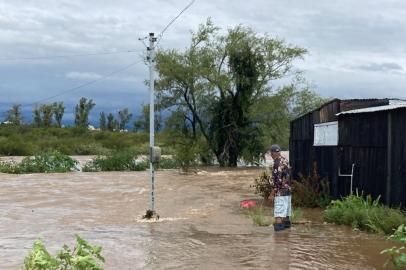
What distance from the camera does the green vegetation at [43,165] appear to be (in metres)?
32.0

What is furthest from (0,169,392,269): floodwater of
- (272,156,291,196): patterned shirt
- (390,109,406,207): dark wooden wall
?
(390,109,406,207): dark wooden wall

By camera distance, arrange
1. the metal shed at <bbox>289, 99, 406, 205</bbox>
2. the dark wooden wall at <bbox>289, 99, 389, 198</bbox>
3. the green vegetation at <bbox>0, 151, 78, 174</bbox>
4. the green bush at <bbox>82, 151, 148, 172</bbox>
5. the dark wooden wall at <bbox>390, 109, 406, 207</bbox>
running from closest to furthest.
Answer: the dark wooden wall at <bbox>390, 109, 406, 207</bbox> < the metal shed at <bbox>289, 99, 406, 205</bbox> < the dark wooden wall at <bbox>289, 99, 389, 198</bbox> < the green vegetation at <bbox>0, 151, 78, 174</bbox> < the green bush at <bbox>82, 151, 148, 172</bbox>

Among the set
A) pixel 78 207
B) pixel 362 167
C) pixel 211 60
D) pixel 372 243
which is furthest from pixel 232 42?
pixel 372 243

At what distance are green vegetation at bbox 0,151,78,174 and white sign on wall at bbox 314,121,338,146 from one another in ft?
64.8

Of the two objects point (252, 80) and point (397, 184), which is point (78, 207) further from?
point (252, 80)

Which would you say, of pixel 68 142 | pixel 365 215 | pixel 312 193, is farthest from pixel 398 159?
pixel 68 142

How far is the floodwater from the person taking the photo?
30.9 feet

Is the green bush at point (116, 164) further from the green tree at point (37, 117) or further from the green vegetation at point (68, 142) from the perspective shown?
the green tree at point (37, 117)

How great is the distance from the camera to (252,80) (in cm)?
3562

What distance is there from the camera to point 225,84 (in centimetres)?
3488

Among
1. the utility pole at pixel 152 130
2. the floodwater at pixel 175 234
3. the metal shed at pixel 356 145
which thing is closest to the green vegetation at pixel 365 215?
the floodwater at pixel 175 234

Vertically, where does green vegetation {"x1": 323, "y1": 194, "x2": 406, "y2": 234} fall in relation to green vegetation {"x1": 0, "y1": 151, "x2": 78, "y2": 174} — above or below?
below

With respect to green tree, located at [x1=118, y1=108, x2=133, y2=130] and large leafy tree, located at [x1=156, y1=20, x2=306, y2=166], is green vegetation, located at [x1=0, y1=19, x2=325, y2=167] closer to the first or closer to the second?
large leafy tree, located at [x1=156, y1=20, x2=306, y2=166]

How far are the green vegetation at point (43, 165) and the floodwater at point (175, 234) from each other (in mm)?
10434
